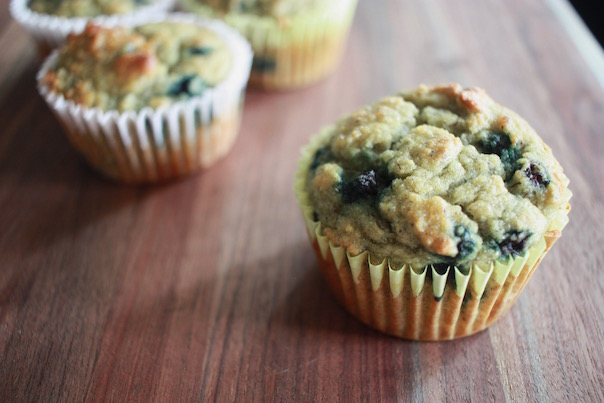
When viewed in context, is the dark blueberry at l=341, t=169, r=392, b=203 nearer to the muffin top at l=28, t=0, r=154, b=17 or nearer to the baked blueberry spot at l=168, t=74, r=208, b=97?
the baked blueberry spot at l=168, t=74, r=208, b=97

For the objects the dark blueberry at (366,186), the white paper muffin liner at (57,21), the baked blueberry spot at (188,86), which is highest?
the dark blueberry at (366,186)

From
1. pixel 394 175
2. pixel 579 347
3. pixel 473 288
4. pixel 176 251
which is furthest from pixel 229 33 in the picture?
pixel 579 347

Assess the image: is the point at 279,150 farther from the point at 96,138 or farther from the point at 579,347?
the point at 579,347

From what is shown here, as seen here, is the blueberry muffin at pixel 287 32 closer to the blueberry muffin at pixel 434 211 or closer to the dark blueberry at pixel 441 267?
the blueberry muffin at pixel 434 211

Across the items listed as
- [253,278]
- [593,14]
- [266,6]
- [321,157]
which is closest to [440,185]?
[321,157]

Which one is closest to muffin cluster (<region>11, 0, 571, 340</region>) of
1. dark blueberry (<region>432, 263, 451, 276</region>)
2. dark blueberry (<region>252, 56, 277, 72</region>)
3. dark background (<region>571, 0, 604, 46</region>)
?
dark blueberry (<region>432, 263, 451, 276</region>)

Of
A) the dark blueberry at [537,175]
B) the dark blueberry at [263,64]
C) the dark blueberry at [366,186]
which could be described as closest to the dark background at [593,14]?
the dark blueberry at [263,64]

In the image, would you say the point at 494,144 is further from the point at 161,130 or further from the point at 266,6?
the point at 266,6
